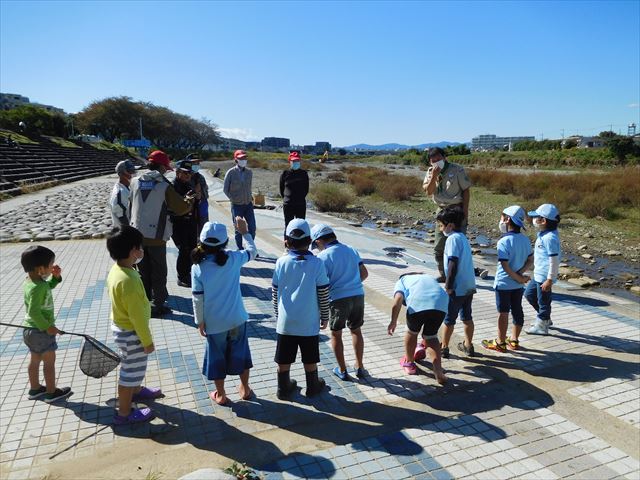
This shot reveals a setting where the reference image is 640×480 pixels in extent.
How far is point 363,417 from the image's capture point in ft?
10.8

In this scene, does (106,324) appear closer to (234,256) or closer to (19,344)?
(19,344)

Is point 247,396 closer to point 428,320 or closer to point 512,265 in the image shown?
point 428,320

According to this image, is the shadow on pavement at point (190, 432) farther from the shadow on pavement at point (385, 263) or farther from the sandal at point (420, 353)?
the shadow on pavement at point (385, 263)

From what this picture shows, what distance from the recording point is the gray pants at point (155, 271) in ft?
16.6

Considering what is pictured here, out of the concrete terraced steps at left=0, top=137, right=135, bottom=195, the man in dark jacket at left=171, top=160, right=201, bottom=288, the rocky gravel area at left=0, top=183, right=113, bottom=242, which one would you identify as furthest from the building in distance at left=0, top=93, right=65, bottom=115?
the man in dark jacket at left=171, top=160, right=201, bottom=288

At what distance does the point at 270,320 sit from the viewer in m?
5.20

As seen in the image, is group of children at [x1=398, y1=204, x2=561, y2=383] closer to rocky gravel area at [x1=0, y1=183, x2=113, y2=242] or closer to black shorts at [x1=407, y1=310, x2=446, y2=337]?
black shorts at [x1=407, y1=310, x2=446, y2=337]

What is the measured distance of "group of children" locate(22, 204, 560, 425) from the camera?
119 inches

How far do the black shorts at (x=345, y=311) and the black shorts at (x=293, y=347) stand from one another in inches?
11.9

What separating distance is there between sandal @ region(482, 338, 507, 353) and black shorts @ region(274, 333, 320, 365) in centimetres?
209

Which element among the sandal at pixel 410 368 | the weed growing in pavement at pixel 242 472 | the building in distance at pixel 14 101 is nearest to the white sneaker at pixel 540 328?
the sandal at pixel 410 368

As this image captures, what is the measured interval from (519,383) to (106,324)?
4.32 meters

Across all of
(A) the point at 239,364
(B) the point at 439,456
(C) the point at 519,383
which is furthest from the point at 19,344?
(C) the point at 519,383

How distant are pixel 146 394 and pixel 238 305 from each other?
1.07 m
